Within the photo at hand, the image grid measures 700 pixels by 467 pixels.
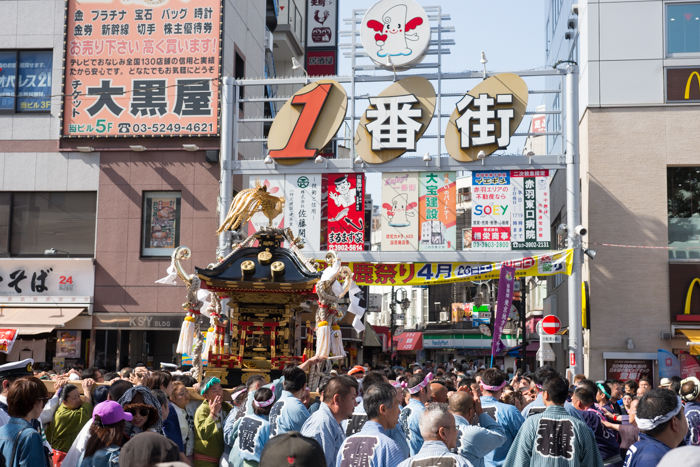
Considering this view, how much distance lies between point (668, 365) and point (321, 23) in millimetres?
24200

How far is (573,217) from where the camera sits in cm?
2139

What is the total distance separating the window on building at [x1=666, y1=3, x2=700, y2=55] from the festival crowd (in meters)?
16.4

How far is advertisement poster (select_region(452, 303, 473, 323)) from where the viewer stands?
56.3 metres

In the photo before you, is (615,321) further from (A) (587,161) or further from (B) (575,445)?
(B) (575,445)

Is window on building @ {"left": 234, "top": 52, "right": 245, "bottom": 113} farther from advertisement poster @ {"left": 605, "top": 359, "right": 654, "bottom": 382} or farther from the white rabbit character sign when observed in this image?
advertisement poster @ {"left": 605, "top": 359, "right": 654, "bottom": 382}

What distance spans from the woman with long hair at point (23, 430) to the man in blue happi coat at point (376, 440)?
2179 mm

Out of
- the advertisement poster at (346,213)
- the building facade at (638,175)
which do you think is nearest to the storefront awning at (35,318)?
the advertisement poster at (346,213)

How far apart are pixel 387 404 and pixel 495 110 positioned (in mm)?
17639

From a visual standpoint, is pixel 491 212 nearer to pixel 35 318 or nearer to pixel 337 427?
pixel 35 318

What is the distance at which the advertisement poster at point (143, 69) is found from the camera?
80.6ft

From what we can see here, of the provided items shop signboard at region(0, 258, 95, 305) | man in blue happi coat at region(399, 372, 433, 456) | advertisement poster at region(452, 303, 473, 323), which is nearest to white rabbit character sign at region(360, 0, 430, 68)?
shop signboard at region(0, 258, 95, 305)

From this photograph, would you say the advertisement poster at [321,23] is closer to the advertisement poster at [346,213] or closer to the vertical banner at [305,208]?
the vertical banner at [305,208]

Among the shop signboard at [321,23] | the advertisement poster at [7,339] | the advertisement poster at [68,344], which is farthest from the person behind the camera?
the shop signboard at [321,23]

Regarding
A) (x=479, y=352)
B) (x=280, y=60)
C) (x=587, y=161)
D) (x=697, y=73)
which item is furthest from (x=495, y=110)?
(x=479, y=352)
